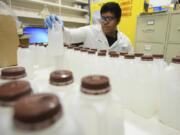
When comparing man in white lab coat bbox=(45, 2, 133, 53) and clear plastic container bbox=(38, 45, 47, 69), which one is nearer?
clear plastic container bbox=(38, 45, 47, 69)

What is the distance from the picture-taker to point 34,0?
251 cm

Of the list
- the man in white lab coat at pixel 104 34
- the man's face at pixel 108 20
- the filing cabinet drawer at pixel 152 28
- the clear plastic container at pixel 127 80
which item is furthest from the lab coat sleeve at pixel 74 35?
the filing cabinet drawer at pixel 152 28

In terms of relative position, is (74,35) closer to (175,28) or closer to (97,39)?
(97,39)

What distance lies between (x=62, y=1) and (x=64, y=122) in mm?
3660

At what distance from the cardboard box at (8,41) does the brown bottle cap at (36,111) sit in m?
0.97

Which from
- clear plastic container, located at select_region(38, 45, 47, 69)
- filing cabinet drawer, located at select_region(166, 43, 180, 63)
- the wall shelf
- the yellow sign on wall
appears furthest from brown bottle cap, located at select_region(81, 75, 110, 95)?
the wall shelf

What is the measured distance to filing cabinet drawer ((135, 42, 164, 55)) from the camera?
194 cm

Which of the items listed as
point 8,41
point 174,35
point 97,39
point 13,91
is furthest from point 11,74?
point 174,35

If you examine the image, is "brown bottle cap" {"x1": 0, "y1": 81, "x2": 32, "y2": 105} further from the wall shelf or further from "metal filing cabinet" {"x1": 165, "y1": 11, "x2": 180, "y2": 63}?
the wall shelf

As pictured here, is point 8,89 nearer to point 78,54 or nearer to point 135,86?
point 135,86

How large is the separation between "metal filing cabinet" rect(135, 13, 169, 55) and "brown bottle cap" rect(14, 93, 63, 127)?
1.86m

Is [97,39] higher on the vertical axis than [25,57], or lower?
higher

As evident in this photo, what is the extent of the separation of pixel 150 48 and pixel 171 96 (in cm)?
183

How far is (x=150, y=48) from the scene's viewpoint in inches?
81.4
